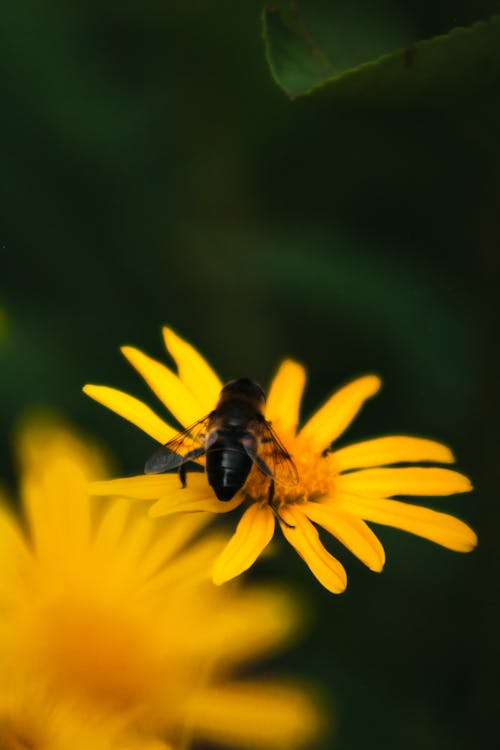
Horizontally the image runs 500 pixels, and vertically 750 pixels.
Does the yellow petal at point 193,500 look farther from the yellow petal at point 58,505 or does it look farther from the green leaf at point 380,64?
the green leaf at point 380,64

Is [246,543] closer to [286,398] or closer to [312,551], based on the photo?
[312,551]

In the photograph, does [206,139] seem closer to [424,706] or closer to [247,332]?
[247,332]

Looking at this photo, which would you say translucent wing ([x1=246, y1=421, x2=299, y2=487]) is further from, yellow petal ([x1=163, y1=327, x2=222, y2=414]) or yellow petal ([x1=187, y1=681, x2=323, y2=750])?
yellow petal ([x1=187, y1=681, x2=323, y2=750])

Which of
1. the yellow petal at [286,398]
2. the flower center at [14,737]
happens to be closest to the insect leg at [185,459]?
the yellow petal at [286,398]

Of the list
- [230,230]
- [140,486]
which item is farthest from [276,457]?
[230,230]

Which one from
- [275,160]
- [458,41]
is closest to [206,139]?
[275,160]
